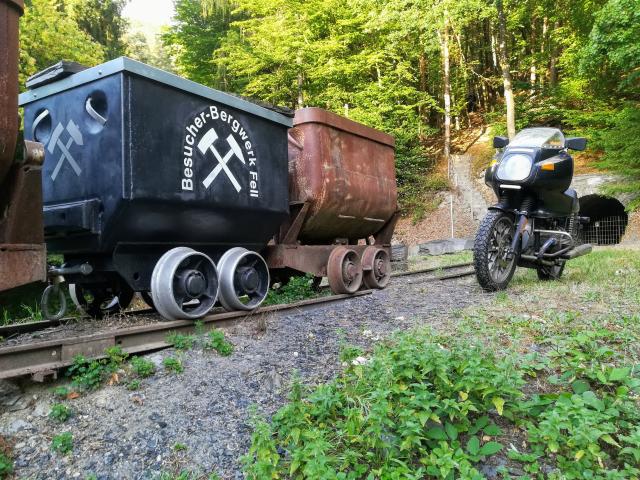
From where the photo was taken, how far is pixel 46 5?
40.3ft

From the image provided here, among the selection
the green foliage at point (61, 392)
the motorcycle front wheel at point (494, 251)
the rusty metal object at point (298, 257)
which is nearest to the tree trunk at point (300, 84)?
the rusty metal object at point (298, 257)

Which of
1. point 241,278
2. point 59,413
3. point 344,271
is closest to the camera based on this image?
point 59,413

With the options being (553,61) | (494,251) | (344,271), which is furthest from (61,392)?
(553,61)

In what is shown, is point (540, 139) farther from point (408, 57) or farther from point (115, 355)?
point (408, 57)

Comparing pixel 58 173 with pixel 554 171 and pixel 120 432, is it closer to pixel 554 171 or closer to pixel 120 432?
pixel 120 432

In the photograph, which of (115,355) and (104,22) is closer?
(115,355)

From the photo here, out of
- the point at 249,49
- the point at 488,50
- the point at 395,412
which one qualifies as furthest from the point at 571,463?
the point at 488,50

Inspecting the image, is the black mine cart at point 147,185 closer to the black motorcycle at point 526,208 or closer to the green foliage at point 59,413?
the green foliage at point 59,413

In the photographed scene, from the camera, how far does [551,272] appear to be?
660 centimetres

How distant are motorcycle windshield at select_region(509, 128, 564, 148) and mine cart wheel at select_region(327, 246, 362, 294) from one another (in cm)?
262

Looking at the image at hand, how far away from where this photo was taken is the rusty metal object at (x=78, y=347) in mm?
2961

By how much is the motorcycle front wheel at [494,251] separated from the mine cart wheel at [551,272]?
93cm

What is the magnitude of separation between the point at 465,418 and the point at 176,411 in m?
1.60

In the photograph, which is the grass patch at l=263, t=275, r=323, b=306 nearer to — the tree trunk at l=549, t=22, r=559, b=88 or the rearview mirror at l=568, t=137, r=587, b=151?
the rearview mirror at l=568, t=137, r=587, b=151
